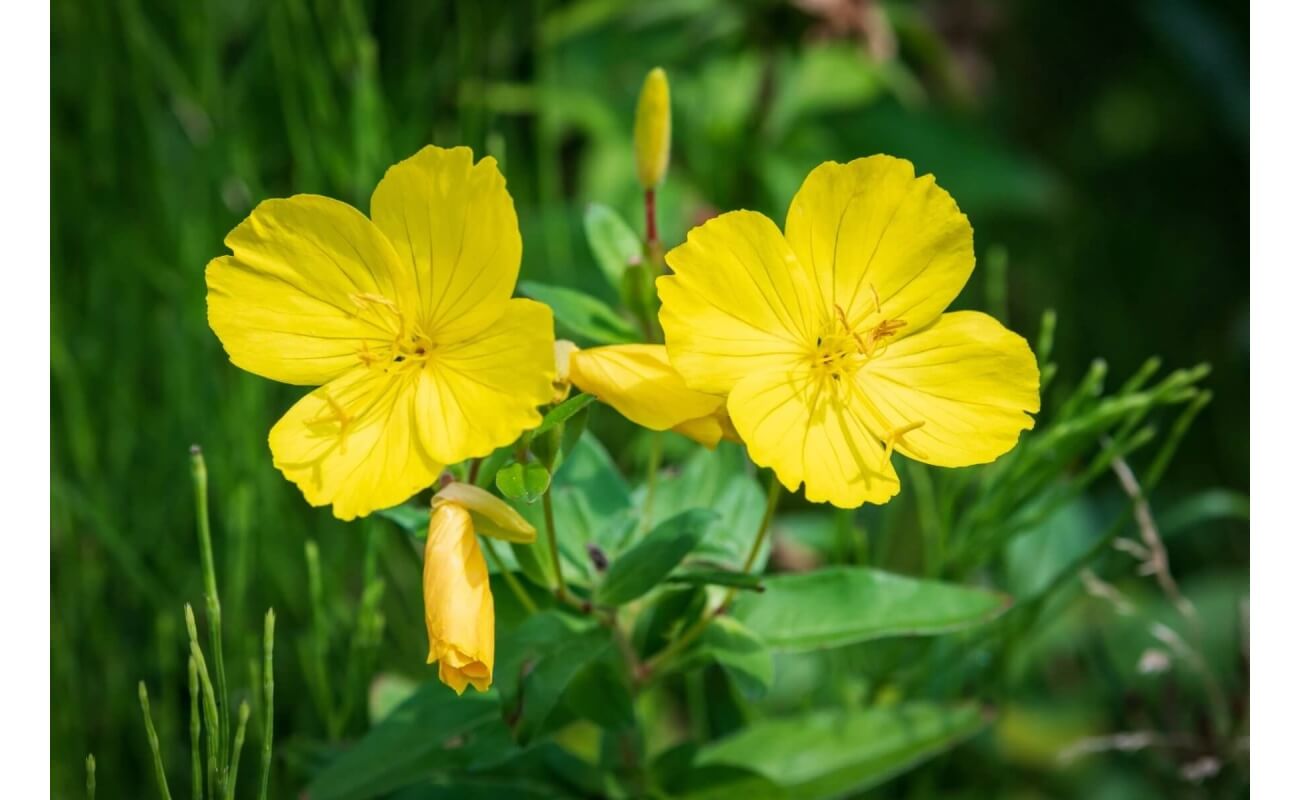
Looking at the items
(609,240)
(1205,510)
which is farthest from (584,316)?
(1205,510)

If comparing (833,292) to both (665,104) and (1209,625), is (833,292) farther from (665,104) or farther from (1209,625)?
(1209,625)

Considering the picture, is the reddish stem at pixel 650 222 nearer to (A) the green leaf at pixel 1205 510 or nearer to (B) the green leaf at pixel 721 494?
(B) the green leaf at pixel 721 494

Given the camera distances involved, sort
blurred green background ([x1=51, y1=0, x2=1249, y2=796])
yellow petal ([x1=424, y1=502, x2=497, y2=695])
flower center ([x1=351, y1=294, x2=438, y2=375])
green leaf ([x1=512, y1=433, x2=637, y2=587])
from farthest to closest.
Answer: blurred green background ([x1=51, y1=0, x2=1249, y2=796]) < green leaf ([x1=512, y1=433, x2=637, y2=587]) < flower center ([x1=351, y1=294, x2=438, y2=375]) < yellow petal ([x1=424, y1=502, x2=497, y2=695])

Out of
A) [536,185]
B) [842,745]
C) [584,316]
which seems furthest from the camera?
[536,185]

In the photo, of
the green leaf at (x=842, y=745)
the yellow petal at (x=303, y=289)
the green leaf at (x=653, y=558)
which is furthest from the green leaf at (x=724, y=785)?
the yellow petal at (x=303, y=289)

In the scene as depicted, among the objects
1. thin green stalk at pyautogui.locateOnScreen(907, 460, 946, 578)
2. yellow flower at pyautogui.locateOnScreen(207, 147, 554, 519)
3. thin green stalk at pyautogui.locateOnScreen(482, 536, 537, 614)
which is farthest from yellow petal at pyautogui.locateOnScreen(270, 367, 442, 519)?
thin green stalk at pyautogui.locateOnScreen(907, 460, 946, 578)

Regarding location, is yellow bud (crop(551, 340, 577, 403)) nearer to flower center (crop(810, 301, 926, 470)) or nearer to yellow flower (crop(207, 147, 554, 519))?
yellow flower (crop(207, 147, 554, 519))

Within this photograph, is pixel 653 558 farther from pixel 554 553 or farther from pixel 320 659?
pixel 320 659
